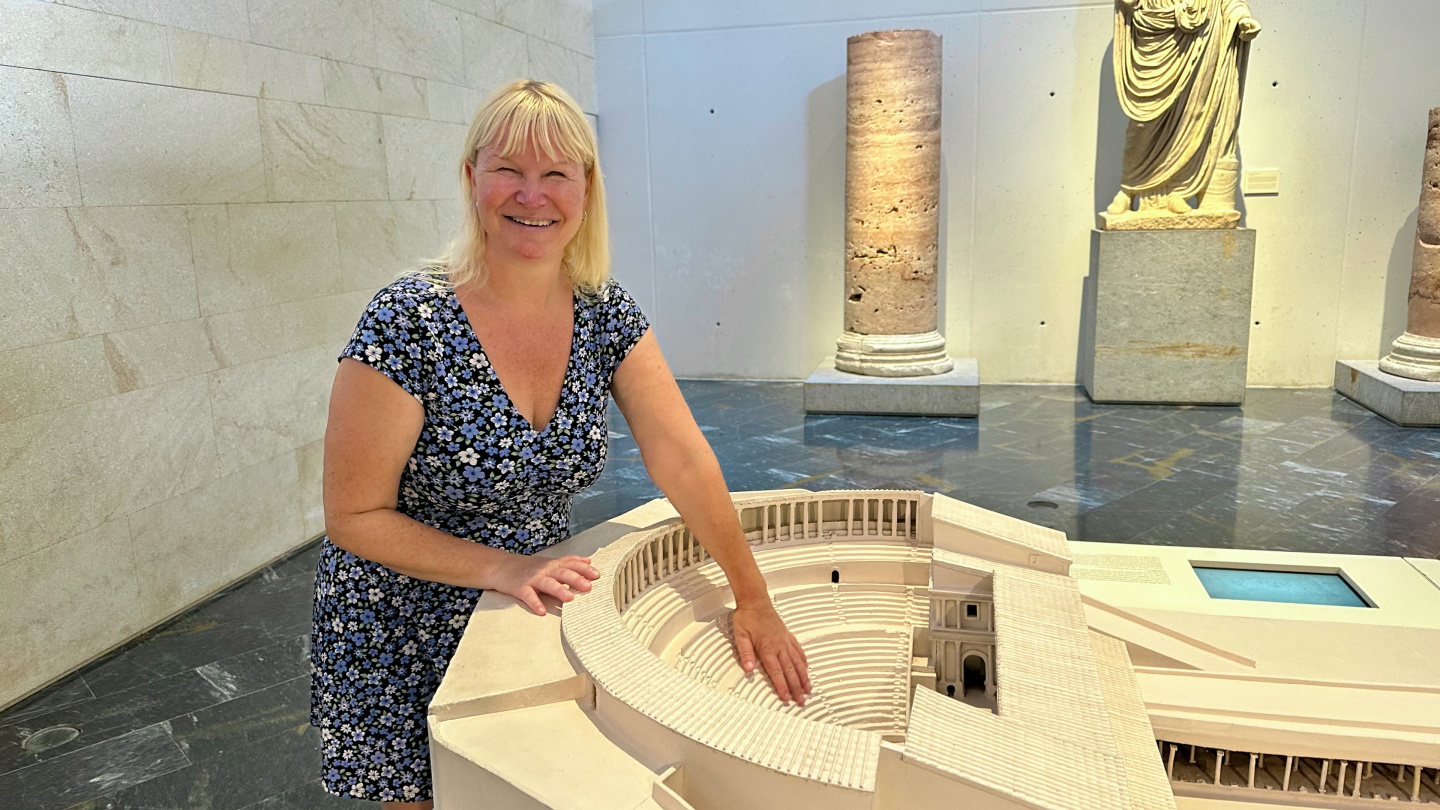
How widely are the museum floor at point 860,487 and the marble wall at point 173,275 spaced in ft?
1.04

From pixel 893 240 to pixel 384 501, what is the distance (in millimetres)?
6228

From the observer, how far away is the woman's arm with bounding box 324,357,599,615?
5.72 feet

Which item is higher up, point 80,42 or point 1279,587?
point 80,42

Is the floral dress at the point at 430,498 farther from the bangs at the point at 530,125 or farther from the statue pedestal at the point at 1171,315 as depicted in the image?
the statue pedestal at the point at 1171,315

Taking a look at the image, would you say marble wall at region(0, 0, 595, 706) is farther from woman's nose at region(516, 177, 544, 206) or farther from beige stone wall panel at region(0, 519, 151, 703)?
woman's nose at region(516, 177, 544, 206)

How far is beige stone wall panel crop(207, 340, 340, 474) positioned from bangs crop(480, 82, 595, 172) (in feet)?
11.2

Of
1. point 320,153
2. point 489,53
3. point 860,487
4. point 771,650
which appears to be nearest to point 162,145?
point 320,153

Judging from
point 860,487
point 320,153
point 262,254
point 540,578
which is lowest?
point 860,487

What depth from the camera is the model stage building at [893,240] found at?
24.2 feet

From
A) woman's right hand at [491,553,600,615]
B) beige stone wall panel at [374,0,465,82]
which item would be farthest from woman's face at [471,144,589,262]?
beige stone wall panel at [374,0,465,82]

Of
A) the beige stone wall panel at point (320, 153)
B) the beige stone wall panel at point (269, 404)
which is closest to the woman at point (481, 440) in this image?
the beige stone wall panel at point (269, 404)

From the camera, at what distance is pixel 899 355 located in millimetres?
7652

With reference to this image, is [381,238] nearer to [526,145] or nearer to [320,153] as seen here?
[320,153]

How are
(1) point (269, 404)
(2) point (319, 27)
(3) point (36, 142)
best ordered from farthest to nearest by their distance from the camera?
(2) point (319, 27) < (1) point (269, 404) < (3) point (36, 142)
